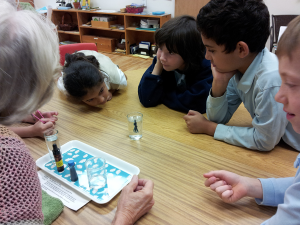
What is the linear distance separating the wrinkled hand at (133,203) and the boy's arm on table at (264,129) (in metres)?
0.47

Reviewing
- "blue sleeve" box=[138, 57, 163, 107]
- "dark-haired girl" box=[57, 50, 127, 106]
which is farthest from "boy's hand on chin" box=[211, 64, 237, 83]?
"dark-haired girl" box=[57, 50, 127, 106]

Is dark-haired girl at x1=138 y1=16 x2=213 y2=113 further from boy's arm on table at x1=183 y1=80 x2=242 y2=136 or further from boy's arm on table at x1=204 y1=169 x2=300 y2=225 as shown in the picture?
boy's arm on table at x1=204 y1=169 x2=300 y2=225

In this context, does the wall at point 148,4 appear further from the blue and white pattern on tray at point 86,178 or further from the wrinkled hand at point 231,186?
the wrinkled hand at point 231,186

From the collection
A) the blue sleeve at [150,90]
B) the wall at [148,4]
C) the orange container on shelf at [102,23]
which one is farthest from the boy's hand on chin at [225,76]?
the orange container on shelf at [102,23]

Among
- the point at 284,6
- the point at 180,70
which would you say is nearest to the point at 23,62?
the point at 180,70

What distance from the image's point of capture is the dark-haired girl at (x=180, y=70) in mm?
1179

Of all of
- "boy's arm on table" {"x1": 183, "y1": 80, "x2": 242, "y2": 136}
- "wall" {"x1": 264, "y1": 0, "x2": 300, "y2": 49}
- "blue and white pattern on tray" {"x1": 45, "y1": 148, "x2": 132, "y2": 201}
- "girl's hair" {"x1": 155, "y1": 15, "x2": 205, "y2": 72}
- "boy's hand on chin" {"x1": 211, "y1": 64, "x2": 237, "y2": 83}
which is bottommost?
"blue and white pattern on tray" {"x1": 45, "y1": 148, "x2": 132, "y2": 201}

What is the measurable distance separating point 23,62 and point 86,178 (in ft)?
1.51

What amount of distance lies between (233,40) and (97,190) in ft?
2.44

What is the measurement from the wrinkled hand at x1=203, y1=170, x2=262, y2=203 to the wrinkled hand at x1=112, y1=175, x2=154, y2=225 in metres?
0.19

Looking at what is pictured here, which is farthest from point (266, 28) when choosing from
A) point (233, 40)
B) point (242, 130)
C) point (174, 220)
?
point (174, 220)

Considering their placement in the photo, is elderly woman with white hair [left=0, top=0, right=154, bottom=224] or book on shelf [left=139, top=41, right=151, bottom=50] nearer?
elderly woman with white hair [left=0, top=0, right=154, bottom=224]

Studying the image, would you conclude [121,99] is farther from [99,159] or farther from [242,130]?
[242,130]

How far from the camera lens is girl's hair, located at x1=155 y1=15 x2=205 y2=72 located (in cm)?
116
